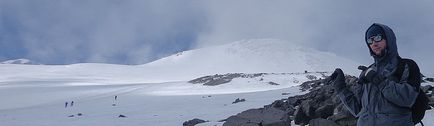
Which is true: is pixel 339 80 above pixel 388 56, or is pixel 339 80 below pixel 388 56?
below

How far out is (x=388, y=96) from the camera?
12.0ft

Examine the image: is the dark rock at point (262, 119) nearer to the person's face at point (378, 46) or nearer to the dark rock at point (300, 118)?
the dark rock at point (300, 118)

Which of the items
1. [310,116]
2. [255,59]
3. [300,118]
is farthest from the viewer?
[255,59]

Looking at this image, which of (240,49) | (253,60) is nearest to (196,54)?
(240,49)

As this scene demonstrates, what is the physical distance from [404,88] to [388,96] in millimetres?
129

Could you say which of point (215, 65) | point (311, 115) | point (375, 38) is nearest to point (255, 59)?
point (215, 65)

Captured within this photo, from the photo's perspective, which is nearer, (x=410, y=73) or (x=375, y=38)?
(x=410, y=73)

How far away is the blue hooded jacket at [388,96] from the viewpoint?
3.65 m

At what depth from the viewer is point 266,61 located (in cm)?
15250

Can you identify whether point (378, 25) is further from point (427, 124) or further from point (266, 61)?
point (266, 61)

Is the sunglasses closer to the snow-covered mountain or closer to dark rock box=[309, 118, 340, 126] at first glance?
dark rock box=[309, 118, 340, 126]

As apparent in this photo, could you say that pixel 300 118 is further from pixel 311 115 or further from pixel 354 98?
pixel 354 98

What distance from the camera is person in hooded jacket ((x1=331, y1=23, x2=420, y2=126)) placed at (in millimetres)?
3662

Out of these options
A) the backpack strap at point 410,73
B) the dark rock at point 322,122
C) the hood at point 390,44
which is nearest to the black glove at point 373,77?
the backpack strap at point 410,73
